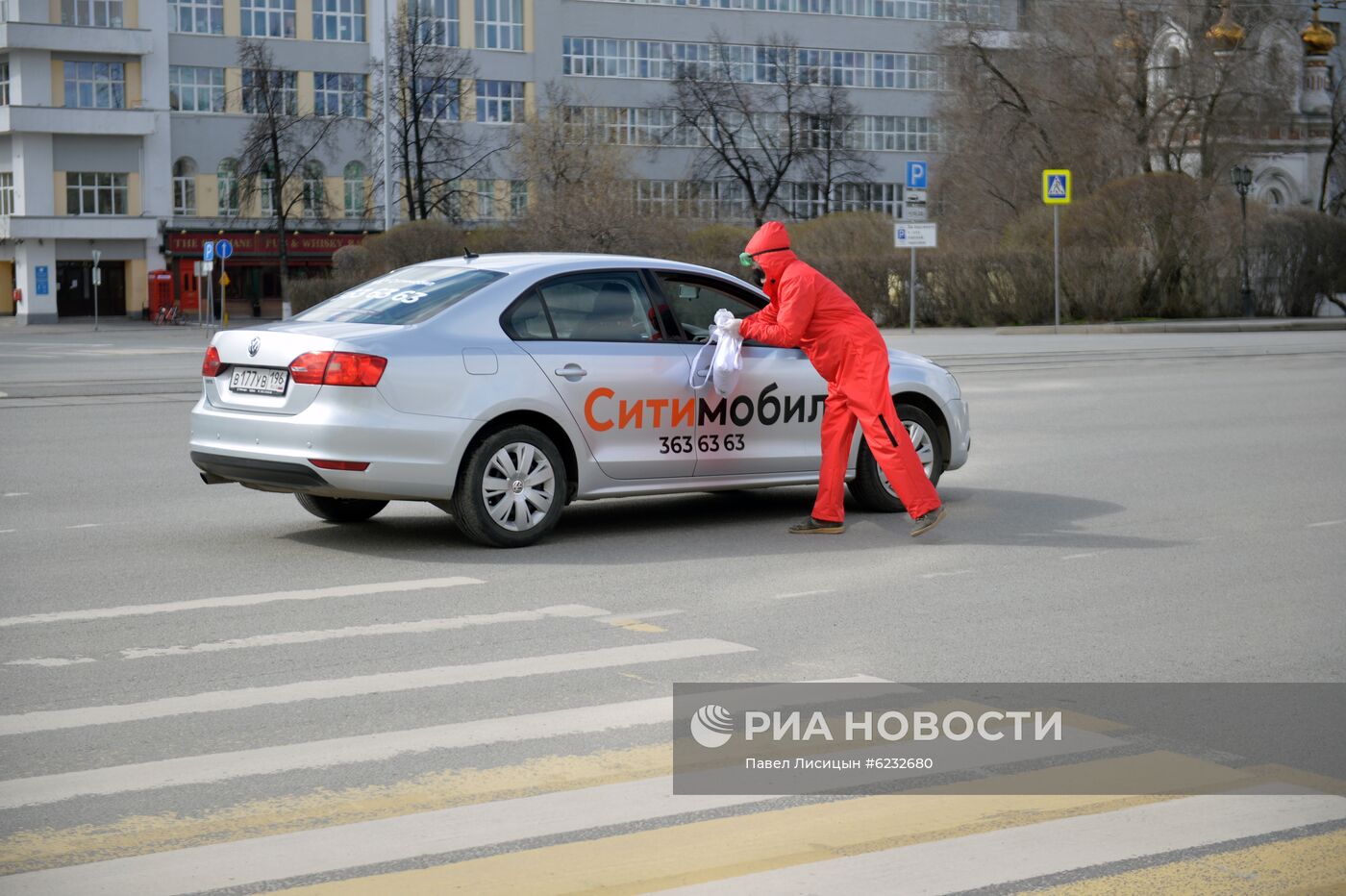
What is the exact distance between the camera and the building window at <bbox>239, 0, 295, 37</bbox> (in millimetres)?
85688

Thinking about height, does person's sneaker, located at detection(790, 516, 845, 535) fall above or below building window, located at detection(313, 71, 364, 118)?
below

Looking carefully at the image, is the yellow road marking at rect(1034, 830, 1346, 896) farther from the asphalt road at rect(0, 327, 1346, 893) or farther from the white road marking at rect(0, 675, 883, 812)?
the white road marking at rect(0, 675, 883, 812)

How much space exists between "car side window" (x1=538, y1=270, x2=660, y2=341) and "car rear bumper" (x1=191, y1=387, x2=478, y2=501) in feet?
3.38

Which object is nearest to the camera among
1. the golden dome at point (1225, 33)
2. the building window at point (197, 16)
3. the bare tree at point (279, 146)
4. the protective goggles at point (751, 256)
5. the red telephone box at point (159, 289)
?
the protective goggles at point (751, 256)

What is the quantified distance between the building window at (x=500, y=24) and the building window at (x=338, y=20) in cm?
623

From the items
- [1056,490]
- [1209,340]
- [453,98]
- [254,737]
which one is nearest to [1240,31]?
[1209,340]

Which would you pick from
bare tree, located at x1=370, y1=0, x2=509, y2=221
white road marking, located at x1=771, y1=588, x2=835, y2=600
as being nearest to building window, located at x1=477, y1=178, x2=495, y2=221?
bare tree, located at x1=370, y1=0, x2=509, y2=221

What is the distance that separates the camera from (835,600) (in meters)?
8.84

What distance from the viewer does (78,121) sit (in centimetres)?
8019

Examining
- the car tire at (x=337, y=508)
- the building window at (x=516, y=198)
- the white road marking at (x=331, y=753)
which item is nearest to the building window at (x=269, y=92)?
the building window at (x=516, y=198)

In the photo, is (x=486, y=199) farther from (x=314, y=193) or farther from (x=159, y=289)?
(x=159, y=289)

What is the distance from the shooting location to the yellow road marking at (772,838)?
15.2ft

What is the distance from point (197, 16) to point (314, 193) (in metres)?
9.65

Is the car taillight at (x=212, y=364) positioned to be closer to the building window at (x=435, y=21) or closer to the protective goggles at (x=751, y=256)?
the protective goggles at (x=751, y=256)
